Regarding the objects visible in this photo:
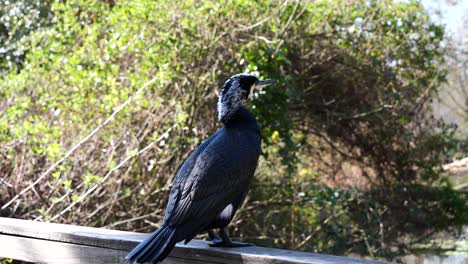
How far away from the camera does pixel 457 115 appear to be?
28.2 ft

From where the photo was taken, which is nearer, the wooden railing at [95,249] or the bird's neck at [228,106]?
the wooden railing at [95,249]

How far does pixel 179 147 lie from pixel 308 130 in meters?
1.96

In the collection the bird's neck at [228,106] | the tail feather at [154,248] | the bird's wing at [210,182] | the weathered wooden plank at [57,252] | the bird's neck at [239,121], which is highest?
the bird's neck at [228,106]

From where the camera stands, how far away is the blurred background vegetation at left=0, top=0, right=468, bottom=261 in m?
4.67

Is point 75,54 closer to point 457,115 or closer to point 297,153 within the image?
point 297,153

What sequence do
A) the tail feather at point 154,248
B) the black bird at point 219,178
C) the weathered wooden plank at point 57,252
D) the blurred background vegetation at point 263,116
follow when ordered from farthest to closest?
the blurred background vegetation at point 263,116 → the weathered wooden plank at point 57,252 → the black bird at point 219,178 → the tail feather at point 154,248

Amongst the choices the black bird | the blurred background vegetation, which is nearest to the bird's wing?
the black bird

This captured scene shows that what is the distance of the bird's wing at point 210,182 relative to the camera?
2.26m

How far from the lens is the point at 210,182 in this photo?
230 centimetres

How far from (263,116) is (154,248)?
3.29 metres

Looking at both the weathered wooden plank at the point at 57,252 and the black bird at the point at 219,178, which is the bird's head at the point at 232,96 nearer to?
the black bird at the point at 219,178

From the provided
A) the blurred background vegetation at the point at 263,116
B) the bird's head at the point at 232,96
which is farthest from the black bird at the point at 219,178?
the blurred background vegetation at the point at 263,116

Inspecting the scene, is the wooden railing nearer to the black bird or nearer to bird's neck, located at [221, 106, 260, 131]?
the black bird

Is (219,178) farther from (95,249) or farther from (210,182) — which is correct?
(95,249)
